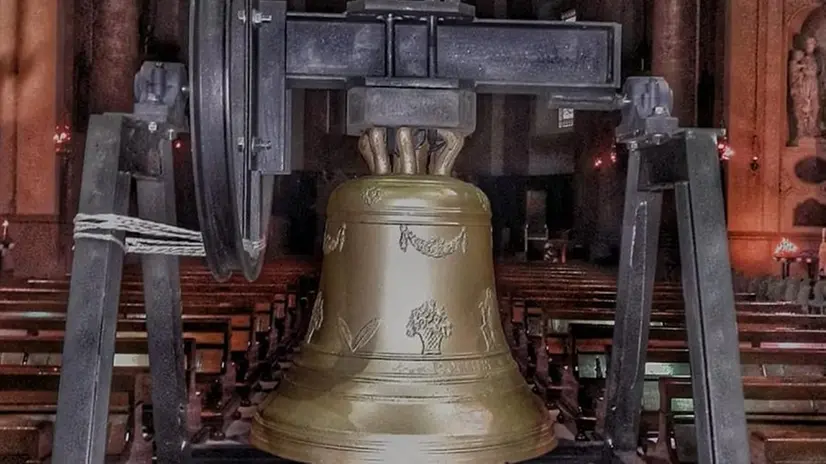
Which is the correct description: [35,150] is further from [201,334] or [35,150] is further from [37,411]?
[37,411]

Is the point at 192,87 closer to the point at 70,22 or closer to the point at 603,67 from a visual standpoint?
the point at 603,67

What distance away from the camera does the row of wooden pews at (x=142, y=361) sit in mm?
3189

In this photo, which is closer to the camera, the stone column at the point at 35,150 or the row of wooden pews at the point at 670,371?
the row of wooden pews at the point at 670,371

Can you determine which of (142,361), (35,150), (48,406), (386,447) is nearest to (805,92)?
(35,150)

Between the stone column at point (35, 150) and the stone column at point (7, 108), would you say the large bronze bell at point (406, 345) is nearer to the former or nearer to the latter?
the stone column at point (35, 150)

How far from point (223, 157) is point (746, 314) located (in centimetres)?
637

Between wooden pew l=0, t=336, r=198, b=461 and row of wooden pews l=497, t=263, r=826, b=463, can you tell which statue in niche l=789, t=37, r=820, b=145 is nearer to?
row of wooden pews l=497, t=263, r=826, b=463

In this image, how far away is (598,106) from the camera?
2141 millimetres

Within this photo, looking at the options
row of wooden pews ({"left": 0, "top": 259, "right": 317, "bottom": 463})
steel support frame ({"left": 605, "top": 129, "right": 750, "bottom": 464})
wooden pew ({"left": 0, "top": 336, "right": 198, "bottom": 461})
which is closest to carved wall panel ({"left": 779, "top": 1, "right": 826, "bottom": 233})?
row of wooden pews ({"left": 0, "top": 259, "right": 317, "bottom": 463})

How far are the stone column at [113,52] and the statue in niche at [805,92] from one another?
9.83m

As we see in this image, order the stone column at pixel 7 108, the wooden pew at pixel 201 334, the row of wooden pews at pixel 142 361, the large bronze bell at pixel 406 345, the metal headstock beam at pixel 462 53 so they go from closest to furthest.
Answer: the metal headstock beam at pixel 462 53 → the large bronze bell at pixel 406 345 → the row of wooden pews at pixel 142 361 → the wooden pew at pixel 201 334 → the stone column at pixel 7 108

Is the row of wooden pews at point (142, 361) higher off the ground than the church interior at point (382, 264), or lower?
lower

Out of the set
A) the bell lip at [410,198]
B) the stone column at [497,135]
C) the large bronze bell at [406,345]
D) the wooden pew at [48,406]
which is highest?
the stone column at [497,135]

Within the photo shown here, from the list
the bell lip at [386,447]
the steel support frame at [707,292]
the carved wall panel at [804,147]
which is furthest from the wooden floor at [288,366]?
the carved wall panel at [804,147]
